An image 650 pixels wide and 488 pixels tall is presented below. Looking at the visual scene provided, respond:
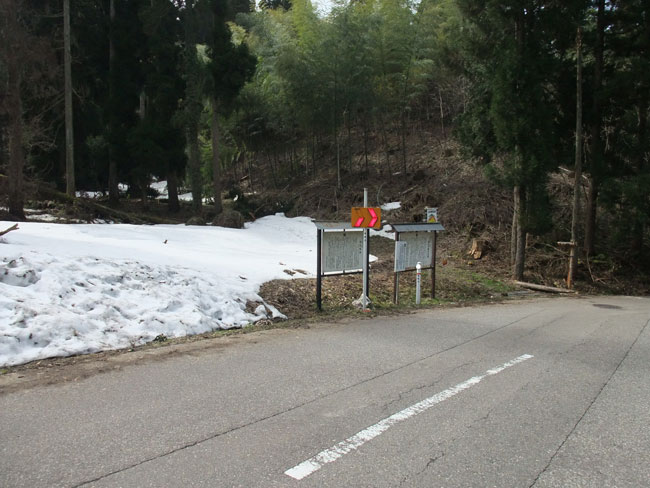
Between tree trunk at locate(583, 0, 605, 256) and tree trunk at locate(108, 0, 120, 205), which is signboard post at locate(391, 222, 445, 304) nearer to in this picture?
tree trunk at locate(583, 0, 605, 256)

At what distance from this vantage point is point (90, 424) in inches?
133

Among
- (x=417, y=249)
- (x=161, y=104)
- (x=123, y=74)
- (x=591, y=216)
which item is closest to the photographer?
(x=417, y=249)

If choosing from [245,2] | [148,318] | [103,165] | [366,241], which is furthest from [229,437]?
[245,2]

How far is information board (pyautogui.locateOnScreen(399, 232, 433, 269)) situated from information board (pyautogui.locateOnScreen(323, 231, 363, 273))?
1.33 m

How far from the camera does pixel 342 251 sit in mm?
8781

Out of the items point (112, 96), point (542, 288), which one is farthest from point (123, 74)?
point (542, 288)

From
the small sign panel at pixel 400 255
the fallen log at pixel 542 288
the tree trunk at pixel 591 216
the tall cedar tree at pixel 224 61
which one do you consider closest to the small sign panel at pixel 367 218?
the small sign panel at pixel 400 255

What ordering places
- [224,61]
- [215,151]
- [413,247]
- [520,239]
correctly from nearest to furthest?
[413,247] < [520,239] < [224,61] < [215,151]

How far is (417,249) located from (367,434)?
761 cm

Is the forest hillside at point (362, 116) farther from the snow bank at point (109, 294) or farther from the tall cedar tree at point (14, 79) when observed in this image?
the snow bank at point (109, 294)

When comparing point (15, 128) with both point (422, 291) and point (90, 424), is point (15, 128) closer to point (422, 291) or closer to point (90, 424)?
point (422, 291)

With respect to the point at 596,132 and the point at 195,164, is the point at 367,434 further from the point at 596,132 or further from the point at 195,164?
the point at 195,164

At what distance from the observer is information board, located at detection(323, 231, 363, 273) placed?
337 inches

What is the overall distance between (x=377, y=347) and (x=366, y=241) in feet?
10.1
